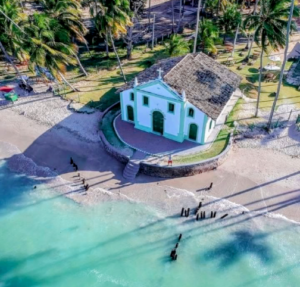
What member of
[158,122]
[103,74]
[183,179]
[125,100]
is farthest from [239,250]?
[103,74]

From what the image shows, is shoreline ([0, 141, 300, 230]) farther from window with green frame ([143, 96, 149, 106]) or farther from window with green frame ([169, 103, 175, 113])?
window with green frame ([143, 96, 149, 106])

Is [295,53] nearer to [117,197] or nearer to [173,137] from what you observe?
[173,137]

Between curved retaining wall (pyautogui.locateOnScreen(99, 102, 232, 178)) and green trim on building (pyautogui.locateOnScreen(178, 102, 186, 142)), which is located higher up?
green trim on building (pyautogui.locateOnScreen(178, 102, 186, 142))

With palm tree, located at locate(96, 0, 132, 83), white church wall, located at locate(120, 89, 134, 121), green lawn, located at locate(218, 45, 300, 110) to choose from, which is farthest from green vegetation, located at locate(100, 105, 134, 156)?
green lawn, located at locate(218, 45, 300, 110)

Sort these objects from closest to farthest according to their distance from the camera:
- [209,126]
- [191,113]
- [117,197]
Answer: [117,197]
[191,113]
[209,126]

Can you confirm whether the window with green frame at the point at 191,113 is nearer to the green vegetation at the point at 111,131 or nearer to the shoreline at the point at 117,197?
the green vegetation at the point at 111,131
